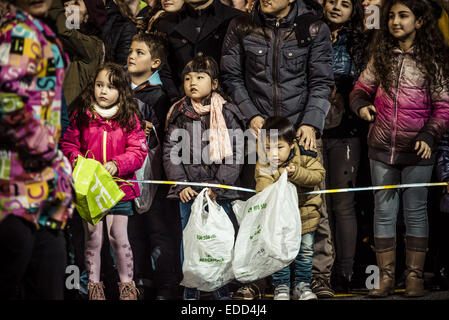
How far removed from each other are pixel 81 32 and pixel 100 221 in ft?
4.57

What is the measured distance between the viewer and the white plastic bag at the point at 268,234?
4.73m

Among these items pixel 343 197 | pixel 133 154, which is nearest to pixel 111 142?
pixel 133 154

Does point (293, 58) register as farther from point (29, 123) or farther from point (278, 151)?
point (29, 123)

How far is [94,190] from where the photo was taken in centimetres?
464

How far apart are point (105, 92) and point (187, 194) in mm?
908

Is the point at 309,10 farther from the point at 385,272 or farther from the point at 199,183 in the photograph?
the point at 385,272

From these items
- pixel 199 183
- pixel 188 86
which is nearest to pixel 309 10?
pixel 188 86

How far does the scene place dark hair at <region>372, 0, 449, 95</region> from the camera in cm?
504

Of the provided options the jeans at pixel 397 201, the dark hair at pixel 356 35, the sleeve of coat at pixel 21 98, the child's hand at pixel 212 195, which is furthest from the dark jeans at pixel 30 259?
the dark hair at pixel 356 35

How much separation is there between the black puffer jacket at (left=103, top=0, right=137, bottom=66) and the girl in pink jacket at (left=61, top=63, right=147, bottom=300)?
15.0 inches

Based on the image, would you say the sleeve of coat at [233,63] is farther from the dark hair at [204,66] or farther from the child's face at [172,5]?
the child's face at [172,5]

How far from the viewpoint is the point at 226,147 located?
5086mm

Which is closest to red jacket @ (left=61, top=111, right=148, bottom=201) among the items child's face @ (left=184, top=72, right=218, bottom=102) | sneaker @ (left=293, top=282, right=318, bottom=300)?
child's face @ (left=184, top=72, right=218, bottom=102)
